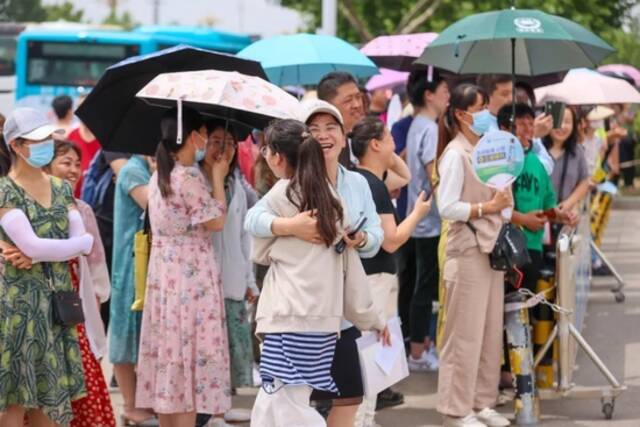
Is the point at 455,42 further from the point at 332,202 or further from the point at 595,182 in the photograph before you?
the point at 595,182

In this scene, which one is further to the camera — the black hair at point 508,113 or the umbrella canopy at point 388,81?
the umbrella canopy at point 388,81

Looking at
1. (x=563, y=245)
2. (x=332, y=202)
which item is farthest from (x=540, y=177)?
(x=332, y=202)

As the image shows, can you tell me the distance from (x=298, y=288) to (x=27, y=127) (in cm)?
150

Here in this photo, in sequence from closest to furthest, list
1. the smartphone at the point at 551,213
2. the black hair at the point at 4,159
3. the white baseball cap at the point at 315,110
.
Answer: the white baseball cap at the point at 315,110, the black hair at the point at 4,159, the smartphone at the point at 551,213

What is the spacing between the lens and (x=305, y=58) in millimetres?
9344

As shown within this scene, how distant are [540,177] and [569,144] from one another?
6.12 feet

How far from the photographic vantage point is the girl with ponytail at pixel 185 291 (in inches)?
269

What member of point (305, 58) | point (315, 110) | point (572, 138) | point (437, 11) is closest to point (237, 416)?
point (315, 110)

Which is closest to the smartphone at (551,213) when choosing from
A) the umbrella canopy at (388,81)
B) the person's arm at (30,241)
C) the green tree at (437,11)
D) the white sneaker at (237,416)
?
the white sneaker at (237,416)

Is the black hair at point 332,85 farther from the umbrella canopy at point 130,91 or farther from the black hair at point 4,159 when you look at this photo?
the black hair at point 4,159

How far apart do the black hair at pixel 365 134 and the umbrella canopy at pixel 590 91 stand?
11.6 feet

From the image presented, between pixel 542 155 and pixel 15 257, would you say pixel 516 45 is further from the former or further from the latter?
pixel 15 257

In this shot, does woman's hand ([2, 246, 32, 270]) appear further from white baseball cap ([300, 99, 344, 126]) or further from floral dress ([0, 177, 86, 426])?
white baseball cap ([300, 99, 344, 126])

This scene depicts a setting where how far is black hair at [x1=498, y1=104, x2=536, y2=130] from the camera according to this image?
827 cm
